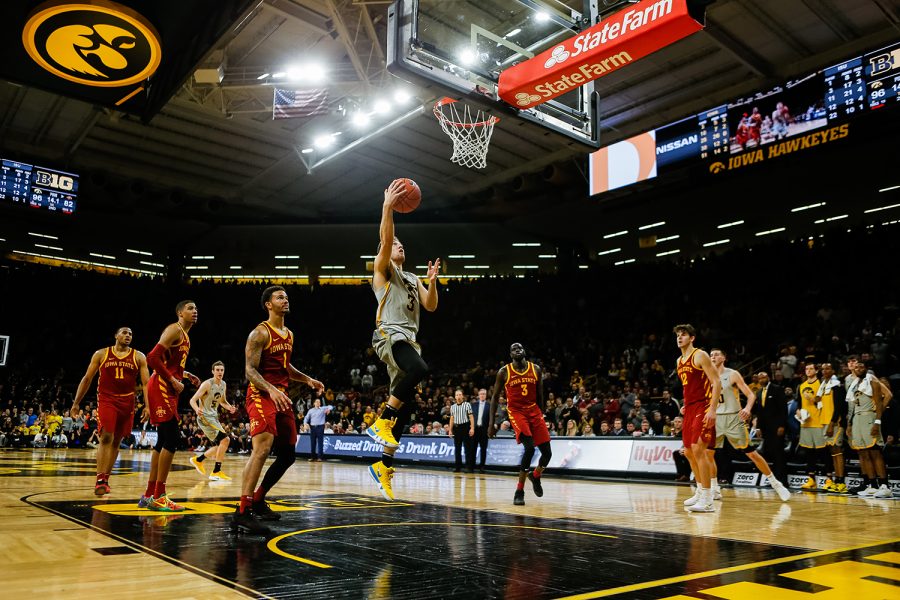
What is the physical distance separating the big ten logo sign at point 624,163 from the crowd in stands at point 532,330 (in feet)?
15.8

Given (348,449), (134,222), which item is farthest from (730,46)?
(134,222)

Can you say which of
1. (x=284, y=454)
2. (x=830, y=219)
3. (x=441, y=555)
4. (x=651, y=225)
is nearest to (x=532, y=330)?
(x=651, y=225)

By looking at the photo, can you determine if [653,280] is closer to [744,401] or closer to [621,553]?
[744,401]

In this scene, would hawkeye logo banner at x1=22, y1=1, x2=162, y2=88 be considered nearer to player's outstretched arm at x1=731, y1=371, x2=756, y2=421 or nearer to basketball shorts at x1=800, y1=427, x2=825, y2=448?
player's outstretched arm at x1=731, y1=371, x2=756, y2=421

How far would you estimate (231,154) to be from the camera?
25.3 meters

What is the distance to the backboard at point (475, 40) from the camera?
8875 millimetres

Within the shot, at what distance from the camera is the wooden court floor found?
312 centimetres

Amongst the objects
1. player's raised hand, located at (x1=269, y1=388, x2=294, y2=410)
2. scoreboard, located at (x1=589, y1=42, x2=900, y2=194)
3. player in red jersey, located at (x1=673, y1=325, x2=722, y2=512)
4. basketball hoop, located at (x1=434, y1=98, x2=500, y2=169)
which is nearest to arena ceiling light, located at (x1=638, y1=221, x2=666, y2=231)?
scoreboard, located at (x1=589, y1=42, x2=900, y2=194)

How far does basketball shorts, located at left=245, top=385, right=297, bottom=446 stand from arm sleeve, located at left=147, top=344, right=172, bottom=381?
1.69m

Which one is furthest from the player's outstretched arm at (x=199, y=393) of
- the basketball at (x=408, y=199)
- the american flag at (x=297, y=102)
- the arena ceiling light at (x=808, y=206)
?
the arena ceiling light at (x=808, y=206)

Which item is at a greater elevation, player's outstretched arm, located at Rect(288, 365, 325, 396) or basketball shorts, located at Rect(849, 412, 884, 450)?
player's outstretched arm, located at Rect(288, 365, 325, 396)

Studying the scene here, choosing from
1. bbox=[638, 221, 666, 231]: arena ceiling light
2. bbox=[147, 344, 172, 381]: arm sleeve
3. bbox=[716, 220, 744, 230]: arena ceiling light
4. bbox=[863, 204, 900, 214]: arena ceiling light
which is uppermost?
bbox=[638, 221, 666, 231]: arena ceiling light

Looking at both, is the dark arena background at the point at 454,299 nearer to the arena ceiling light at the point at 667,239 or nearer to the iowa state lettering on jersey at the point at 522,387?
the iowa state lettering on jersey at the point at 522,387

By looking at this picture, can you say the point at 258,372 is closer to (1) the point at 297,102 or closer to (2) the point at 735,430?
(2) the point at 735,430
